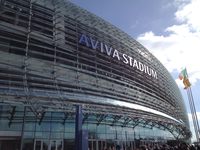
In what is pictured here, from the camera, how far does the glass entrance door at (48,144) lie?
2234 centimetres

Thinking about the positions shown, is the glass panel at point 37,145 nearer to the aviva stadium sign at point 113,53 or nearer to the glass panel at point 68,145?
the glass panel at point 68,145

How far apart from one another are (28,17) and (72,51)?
6127mm

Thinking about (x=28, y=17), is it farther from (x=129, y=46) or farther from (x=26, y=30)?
(x=129, y=46)

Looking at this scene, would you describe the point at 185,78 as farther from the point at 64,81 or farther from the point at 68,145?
the point at 68,145

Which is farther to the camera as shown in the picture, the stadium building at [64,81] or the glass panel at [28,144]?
the stadium building at [64,81]

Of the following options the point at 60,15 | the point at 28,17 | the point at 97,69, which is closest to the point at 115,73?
the point at 97,69

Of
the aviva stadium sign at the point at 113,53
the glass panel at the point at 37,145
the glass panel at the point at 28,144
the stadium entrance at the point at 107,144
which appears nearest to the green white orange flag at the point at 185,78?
the aviva stadium sign at the point at 113,53

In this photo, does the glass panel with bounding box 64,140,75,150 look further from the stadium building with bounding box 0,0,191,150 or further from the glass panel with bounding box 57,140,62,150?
the glass panel with bounding box 57,140,62,150

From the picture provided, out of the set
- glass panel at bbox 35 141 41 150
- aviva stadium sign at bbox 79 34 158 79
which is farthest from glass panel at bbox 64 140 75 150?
aviva stadium sign at bbox 79 34 158 79

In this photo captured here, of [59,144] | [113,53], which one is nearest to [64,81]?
[59,144]

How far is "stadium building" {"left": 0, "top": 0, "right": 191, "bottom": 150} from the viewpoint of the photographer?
72.1 feet

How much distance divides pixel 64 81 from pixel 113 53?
11785 mm

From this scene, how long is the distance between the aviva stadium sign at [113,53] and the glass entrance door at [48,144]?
12822 mm

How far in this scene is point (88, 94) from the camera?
2856 centimetres
